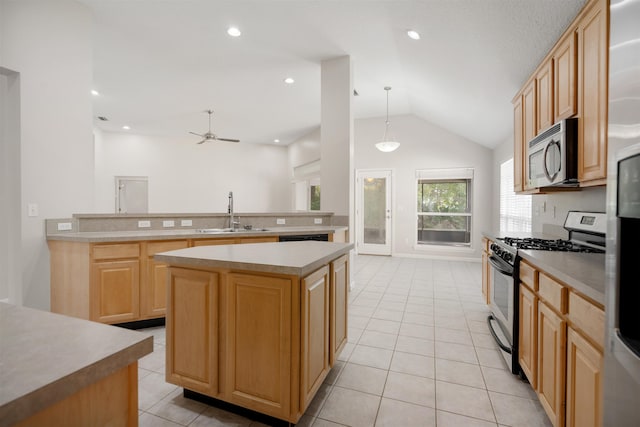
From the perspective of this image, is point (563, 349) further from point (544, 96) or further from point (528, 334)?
point (544, 96)

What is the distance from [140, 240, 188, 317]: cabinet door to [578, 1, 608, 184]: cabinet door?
352 centimetres

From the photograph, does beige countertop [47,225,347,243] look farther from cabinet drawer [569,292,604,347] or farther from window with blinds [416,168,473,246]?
window with blinds [416,168,473,246]

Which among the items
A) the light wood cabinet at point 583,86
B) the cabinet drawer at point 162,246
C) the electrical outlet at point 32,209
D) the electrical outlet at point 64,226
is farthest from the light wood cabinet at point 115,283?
the light wood cabinet at point 583,86

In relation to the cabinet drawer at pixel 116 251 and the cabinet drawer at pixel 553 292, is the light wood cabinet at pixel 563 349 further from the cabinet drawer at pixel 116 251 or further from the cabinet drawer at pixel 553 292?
the cabinet drawer at pixel 116 251

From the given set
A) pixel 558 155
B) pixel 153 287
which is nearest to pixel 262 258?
pixel 153 287

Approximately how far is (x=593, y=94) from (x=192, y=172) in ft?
26.3

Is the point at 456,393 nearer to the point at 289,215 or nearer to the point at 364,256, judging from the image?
the point at 289,215

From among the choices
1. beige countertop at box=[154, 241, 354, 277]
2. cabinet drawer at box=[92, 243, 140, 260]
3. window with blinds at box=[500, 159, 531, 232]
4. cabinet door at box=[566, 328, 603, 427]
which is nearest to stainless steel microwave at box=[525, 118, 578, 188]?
cabinet door at box=[566, 328, 603, 427]

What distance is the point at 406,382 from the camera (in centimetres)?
207

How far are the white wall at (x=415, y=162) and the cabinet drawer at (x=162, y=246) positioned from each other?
16.9 feet

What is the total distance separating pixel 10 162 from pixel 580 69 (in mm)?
4659

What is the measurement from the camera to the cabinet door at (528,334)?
178 centimetres

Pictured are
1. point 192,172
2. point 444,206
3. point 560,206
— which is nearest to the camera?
point 560,206

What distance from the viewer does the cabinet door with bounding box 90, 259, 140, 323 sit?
2723 millimetres
